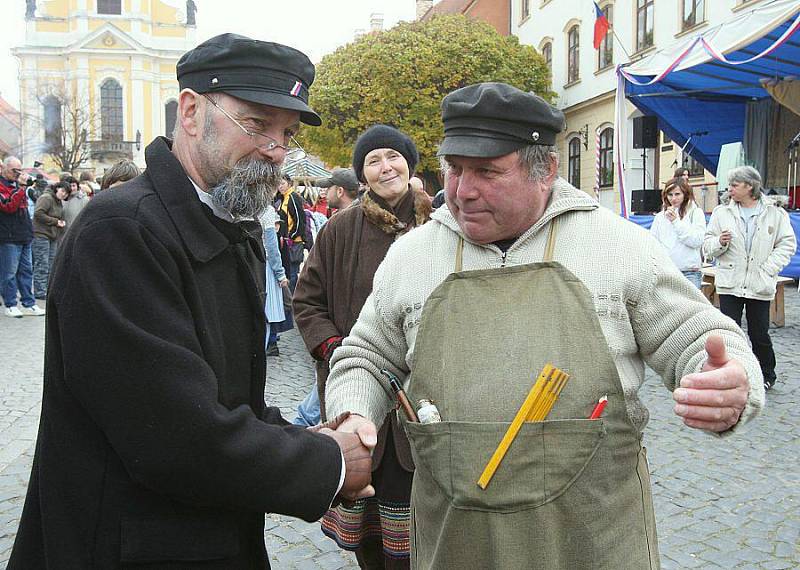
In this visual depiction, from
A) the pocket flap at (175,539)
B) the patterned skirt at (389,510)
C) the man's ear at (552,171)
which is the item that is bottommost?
the patterned skirt at (389,510)

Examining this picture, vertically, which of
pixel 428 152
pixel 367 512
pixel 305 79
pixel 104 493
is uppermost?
pixel 428 152

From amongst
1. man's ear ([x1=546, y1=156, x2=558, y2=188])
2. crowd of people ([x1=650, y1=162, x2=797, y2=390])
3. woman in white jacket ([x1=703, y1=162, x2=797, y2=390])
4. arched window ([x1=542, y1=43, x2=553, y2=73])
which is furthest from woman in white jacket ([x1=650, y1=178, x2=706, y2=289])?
arched window ([x1=542, y1=43, x2=553, y2=73])

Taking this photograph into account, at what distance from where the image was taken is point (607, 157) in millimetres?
26672

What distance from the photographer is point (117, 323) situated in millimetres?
1508

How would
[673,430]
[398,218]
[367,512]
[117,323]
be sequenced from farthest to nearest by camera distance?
[673,430] < [398,218] < [367,512] < [117,323]

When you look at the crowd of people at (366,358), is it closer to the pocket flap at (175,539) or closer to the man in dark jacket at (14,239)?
the pocket flap at (175,539)

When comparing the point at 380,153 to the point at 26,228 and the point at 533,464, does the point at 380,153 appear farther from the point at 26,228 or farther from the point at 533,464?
the point at 26,228

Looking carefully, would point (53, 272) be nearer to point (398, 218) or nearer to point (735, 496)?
point (398, 218)

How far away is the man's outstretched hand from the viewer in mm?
1717

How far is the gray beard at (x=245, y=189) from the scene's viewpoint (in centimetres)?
188

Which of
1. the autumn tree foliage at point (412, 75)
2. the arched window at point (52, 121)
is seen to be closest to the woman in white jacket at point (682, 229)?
the autumn tree foliage at point (412, 75)

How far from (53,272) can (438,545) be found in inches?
44.3

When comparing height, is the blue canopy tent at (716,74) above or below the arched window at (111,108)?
below

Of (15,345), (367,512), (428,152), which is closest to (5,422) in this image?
(15,345)
